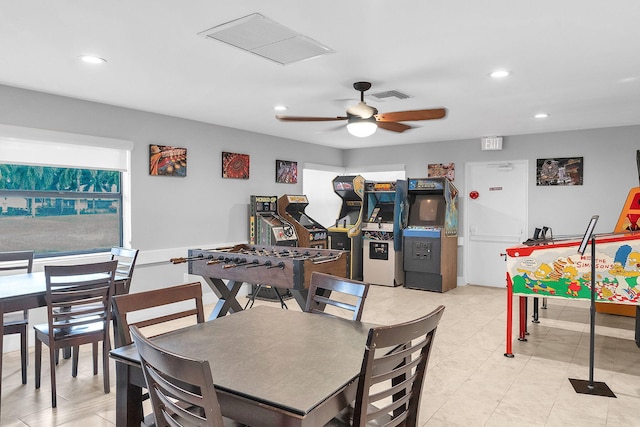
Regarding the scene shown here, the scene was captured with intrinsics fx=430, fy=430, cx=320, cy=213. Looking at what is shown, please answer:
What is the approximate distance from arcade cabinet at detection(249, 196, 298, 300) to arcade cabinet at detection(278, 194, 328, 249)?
0.09 meters

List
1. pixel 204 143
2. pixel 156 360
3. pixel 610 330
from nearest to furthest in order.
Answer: pixel 156 360 → pixel 610 330 → pixel 204 143

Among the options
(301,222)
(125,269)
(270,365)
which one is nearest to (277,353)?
(270,365)

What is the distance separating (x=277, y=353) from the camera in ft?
5.64

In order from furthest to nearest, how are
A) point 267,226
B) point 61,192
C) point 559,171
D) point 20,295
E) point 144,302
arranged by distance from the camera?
point 559,171 → point 267,226 → point 61,192 → point 20,295 → point 144,302

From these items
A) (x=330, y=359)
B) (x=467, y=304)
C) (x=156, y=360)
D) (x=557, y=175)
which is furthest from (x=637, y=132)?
(x=156, y=360)

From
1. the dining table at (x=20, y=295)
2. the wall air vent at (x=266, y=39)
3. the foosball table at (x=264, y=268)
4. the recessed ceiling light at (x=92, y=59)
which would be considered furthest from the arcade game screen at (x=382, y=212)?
the dining table at (x=20, y=295)

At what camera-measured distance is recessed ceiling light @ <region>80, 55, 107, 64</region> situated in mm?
3225

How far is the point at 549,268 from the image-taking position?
142 inches

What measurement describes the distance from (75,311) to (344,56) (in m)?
2.66

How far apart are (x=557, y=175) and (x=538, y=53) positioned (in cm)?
388

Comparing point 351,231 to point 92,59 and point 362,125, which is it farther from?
point 92,59

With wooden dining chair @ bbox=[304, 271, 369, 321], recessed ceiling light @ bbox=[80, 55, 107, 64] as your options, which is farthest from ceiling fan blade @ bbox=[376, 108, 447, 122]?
recessed ceiling light @ bbox=[80, 55, 107, 64]

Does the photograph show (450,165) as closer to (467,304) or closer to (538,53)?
(467,304)

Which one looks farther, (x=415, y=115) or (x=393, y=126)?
(x=393, y=126)
